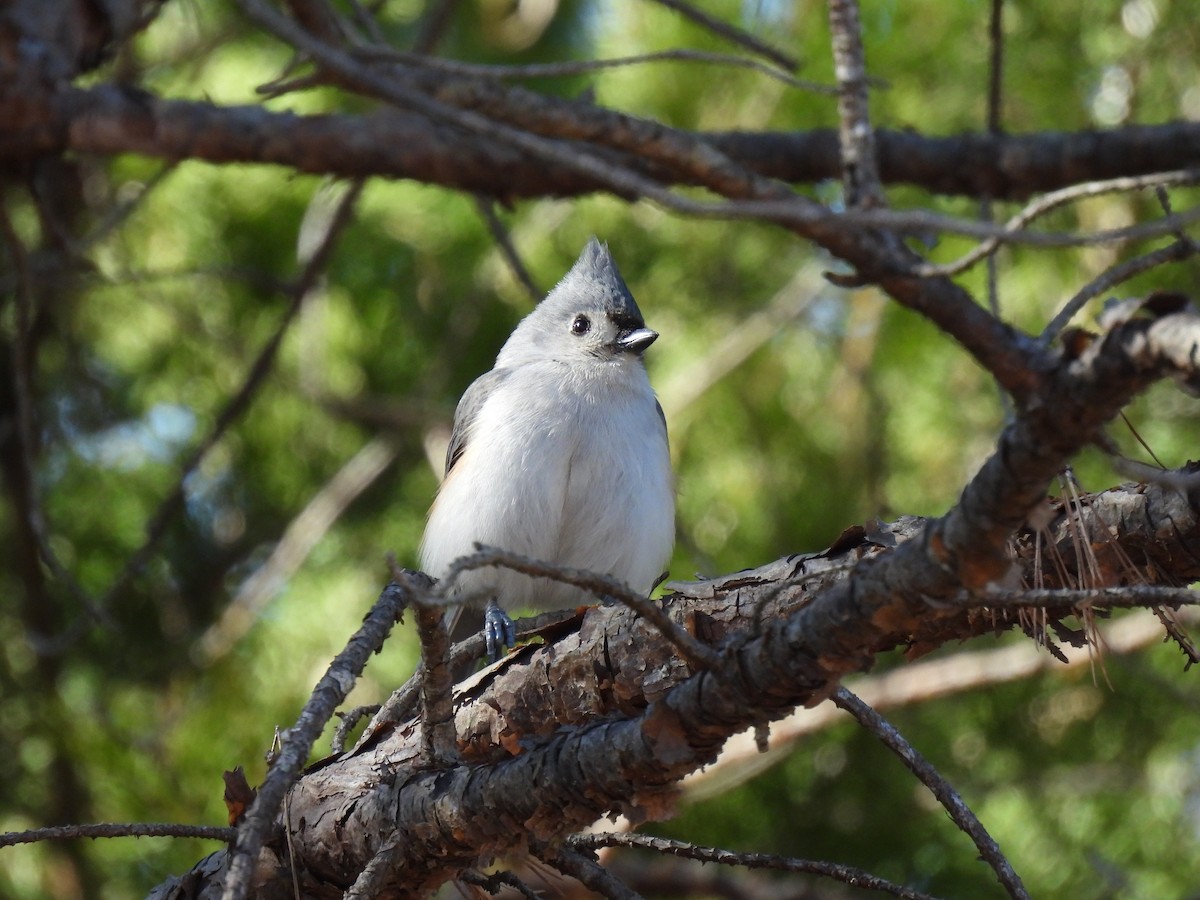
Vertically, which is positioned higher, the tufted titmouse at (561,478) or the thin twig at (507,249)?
the thin twig at (507,249)

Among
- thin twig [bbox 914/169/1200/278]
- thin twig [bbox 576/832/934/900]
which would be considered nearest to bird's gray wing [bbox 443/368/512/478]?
thin twig [bbox 576/832/934/900]

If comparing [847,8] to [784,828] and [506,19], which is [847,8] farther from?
[506,19]

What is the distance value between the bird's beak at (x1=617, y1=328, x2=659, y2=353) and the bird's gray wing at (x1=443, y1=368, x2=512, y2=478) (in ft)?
1.03

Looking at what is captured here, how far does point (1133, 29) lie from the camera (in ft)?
13.1

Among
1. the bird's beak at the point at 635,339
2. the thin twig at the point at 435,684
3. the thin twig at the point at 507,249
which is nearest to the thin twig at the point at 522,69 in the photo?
the thin twig at the point at 507,249

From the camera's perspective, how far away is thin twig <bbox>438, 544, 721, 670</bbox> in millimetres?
1216

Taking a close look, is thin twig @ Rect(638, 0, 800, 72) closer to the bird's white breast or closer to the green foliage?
the green foliage

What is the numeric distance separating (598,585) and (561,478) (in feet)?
6.25

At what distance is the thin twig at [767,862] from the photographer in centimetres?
172

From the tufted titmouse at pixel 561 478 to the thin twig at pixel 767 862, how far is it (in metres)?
1.04

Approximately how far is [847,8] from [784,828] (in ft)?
9.11

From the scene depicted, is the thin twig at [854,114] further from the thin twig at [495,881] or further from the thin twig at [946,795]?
the thin twig at [495,881]

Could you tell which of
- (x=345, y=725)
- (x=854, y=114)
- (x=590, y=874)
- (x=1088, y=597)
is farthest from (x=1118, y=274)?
(x=345, y=725)

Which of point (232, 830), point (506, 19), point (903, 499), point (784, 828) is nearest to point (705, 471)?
point (903, 499)
